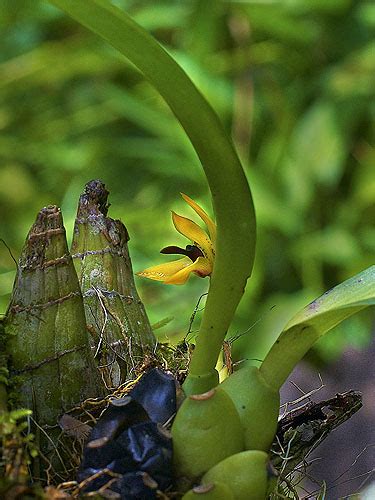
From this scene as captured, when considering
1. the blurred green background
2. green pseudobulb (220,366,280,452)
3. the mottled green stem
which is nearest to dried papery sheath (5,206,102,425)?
the mottled green stem

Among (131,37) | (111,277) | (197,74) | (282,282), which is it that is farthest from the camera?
(282,282)

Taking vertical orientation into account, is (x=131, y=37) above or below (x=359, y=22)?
below

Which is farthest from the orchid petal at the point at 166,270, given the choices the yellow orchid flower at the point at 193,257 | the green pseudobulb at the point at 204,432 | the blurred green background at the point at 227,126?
the blurred green background at the point at 227,126

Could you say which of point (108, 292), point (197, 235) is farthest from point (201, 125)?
point (108, 292)

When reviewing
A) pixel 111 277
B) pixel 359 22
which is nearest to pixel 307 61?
pixel 359 22

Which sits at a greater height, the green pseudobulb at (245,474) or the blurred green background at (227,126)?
the blurred green background at (227,126)

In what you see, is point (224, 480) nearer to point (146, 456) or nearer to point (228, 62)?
point (146, 456)

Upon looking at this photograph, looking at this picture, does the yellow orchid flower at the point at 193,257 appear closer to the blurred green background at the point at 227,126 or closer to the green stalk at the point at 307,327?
the green stalk at the point at 307,327
